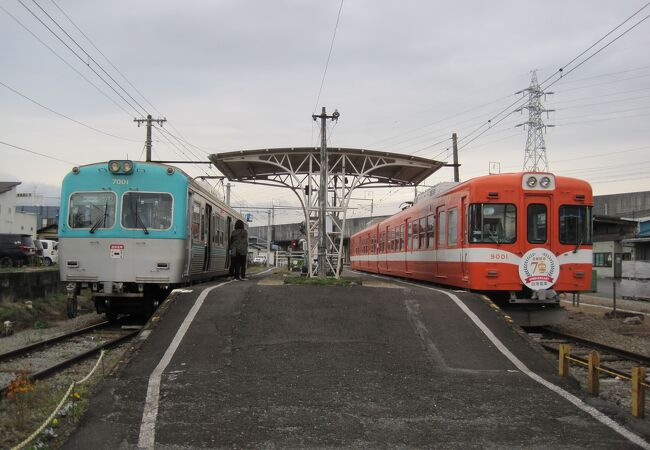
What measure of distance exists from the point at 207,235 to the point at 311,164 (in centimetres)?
497

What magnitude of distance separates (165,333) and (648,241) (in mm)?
23878

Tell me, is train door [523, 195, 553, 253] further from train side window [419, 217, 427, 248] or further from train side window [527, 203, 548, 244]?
train side window [419, 217, 427, 248]

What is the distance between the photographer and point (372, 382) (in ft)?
21.8

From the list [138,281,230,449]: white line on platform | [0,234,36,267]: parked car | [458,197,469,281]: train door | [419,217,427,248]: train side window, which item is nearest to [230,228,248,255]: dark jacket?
[419,217,427,248]: train side window

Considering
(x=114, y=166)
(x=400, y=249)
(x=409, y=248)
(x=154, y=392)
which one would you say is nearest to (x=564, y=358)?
(x=154, y=392)

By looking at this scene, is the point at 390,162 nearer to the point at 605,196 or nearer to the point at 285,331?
the point at 285,331

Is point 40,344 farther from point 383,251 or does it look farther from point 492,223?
point 383,251

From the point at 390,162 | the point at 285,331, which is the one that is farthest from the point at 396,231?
the point at 285,331

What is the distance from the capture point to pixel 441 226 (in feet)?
48.7

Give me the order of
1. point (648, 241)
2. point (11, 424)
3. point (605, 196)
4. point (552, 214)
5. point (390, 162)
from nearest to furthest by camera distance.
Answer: point (11, 424) < point (552, 214) < point (390, 162) < point (648, 241) < point (605, 196)

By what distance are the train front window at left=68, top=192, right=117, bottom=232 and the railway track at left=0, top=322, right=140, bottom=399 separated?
2232 millimetres

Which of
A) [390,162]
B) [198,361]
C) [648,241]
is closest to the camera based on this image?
[198,361]

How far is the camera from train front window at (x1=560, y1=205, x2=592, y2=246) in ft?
40.3

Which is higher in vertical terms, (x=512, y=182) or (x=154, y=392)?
(x=512, y=182)
